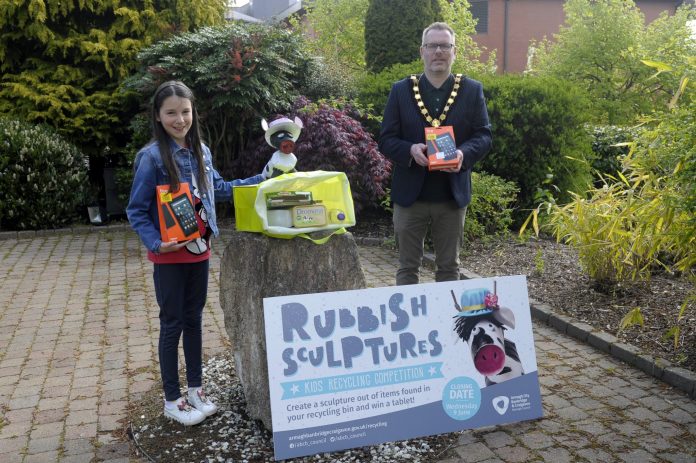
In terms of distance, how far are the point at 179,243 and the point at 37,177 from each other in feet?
23.1

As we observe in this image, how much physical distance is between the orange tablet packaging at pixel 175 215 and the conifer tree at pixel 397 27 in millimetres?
8669

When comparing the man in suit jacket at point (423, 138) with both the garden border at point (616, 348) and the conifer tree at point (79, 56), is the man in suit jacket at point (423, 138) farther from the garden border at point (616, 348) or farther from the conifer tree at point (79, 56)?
the conifer tree at point (79, 56)

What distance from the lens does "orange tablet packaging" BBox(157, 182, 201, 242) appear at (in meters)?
2.90

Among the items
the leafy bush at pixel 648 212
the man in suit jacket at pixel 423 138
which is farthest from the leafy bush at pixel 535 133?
the man in suit jacket at pixel 423 138

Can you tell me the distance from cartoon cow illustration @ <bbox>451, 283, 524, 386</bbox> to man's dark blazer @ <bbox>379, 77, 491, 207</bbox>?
74 centimetres

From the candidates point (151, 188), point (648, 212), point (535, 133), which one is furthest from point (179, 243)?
point (535, 133)

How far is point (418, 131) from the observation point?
3777 mm

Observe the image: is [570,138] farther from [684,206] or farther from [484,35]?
[484,35]

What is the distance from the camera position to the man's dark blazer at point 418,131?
3727mm

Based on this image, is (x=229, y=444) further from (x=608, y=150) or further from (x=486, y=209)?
(x=608, y=150)

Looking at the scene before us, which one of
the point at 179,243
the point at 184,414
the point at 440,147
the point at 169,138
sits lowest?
the point at 184,414

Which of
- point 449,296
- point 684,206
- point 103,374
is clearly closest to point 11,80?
point 103,374

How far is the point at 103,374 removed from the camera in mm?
4074

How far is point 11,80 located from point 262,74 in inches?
172
